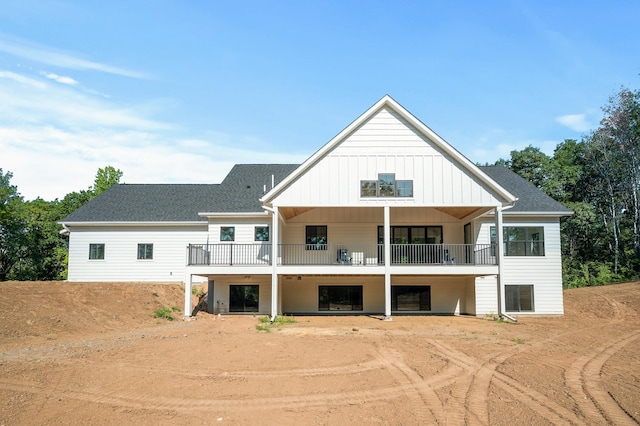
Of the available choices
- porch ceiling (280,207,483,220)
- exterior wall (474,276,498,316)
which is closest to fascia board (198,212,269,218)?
porch ceiling (280,207,483,220)

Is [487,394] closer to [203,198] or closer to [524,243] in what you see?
[524,243]

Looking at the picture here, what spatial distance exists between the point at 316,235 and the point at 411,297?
563cm

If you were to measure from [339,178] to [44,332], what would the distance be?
12025 mm

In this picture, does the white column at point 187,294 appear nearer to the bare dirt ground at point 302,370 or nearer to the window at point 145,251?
the bare dirt ground at point 302,370

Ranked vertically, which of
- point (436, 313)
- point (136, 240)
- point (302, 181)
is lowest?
point (436, 313)

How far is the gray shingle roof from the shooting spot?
23828mm

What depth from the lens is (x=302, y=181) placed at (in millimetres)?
20422

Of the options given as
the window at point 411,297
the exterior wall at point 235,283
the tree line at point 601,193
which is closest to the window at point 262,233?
the exterior wall at point 235,283

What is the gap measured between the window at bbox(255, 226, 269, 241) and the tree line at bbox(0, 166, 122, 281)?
18014mm

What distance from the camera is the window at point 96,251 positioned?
86.8 feet

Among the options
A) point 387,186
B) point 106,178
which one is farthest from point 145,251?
point 106,178

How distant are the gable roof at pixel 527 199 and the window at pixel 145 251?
61.4ft

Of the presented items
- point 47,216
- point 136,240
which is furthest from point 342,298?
point 47,216

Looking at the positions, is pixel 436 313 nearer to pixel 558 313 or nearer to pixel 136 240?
pixel 558 313
